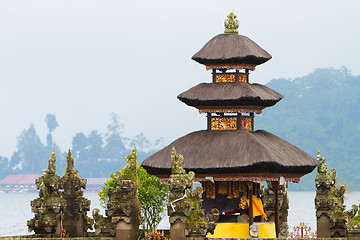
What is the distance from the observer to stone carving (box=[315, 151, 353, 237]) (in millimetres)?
34188

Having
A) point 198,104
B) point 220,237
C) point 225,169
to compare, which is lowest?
point 220,237

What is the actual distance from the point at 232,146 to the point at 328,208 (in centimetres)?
523

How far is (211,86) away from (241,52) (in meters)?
1.70

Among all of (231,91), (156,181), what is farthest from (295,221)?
(231,91)

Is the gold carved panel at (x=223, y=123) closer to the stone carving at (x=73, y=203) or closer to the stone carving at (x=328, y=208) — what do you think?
the stone carving at (x=328, y=208)

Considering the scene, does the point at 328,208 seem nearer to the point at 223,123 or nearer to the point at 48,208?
the point at 223,123

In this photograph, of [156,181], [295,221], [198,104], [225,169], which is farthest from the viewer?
[295,221]

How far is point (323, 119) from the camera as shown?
5773 inches

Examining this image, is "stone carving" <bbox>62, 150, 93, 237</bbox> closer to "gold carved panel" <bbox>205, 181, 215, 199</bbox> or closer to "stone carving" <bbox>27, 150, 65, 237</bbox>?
"stone carving" <bbox>27, 150, 65, 237</bbox>

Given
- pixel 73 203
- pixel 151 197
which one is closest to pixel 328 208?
pixel 151 197

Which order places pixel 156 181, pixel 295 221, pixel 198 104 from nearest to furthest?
pixel 198 104 → pixel 156 181 → pixel 295 221

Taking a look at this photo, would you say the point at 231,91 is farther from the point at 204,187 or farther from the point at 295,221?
the point at 295,221

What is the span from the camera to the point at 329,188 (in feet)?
113

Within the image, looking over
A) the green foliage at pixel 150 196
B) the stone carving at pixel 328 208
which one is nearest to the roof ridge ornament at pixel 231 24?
the stone carving at pixel 328 208
